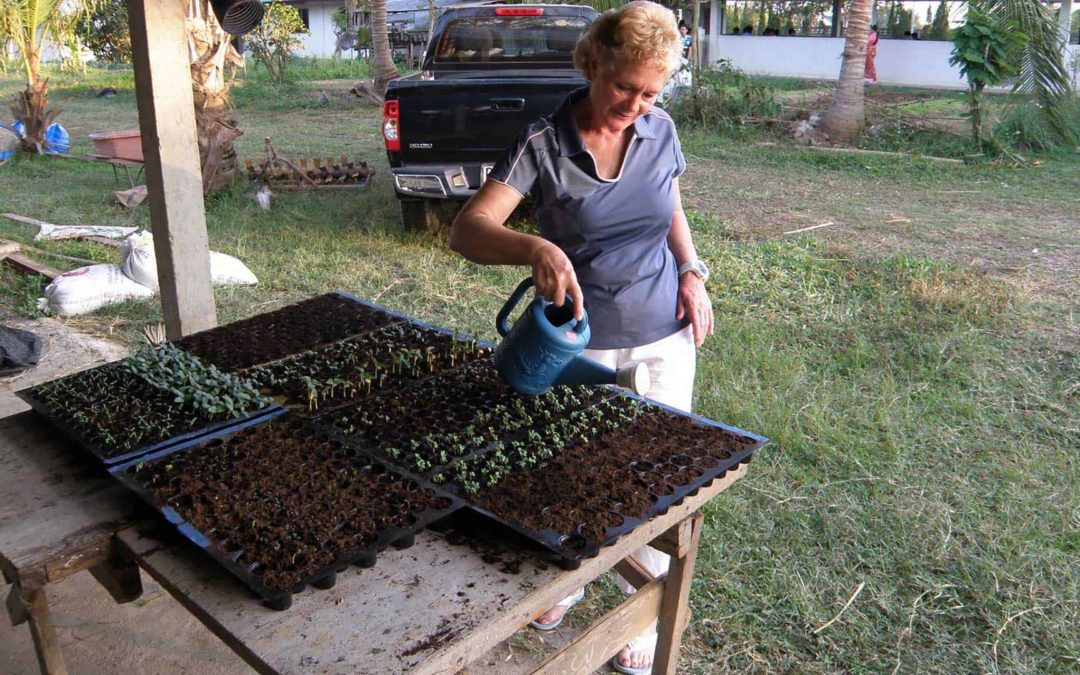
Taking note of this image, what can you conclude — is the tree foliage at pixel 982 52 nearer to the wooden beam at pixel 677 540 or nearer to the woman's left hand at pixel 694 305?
the woman's left hand at pixel 694 305

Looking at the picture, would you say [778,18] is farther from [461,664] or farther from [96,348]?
[461,664]

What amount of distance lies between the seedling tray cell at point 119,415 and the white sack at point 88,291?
10.4 feet

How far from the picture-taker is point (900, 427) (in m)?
3.78

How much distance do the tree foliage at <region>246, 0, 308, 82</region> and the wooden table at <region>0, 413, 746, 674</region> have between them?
17377mm

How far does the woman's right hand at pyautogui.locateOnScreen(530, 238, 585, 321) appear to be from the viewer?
184 cm

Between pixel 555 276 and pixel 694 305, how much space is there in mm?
697

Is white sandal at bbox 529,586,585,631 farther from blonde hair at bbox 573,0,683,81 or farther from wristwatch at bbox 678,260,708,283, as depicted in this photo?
blonde hair at bbox 573,0,683,81

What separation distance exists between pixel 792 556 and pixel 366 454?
170 centimetres

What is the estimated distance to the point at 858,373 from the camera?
430 cm

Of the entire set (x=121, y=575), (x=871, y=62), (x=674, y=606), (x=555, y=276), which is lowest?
(x=674, y=606)

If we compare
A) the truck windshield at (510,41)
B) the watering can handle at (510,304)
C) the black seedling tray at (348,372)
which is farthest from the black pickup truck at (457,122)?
the watering can handle at (510,304)

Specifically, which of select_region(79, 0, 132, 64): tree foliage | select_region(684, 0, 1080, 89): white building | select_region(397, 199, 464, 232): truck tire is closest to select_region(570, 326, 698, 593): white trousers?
select_region(397, 199, 464, 232): truck tire

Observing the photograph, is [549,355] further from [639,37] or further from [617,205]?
[639,37]

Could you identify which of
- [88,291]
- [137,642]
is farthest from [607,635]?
[88,291]
